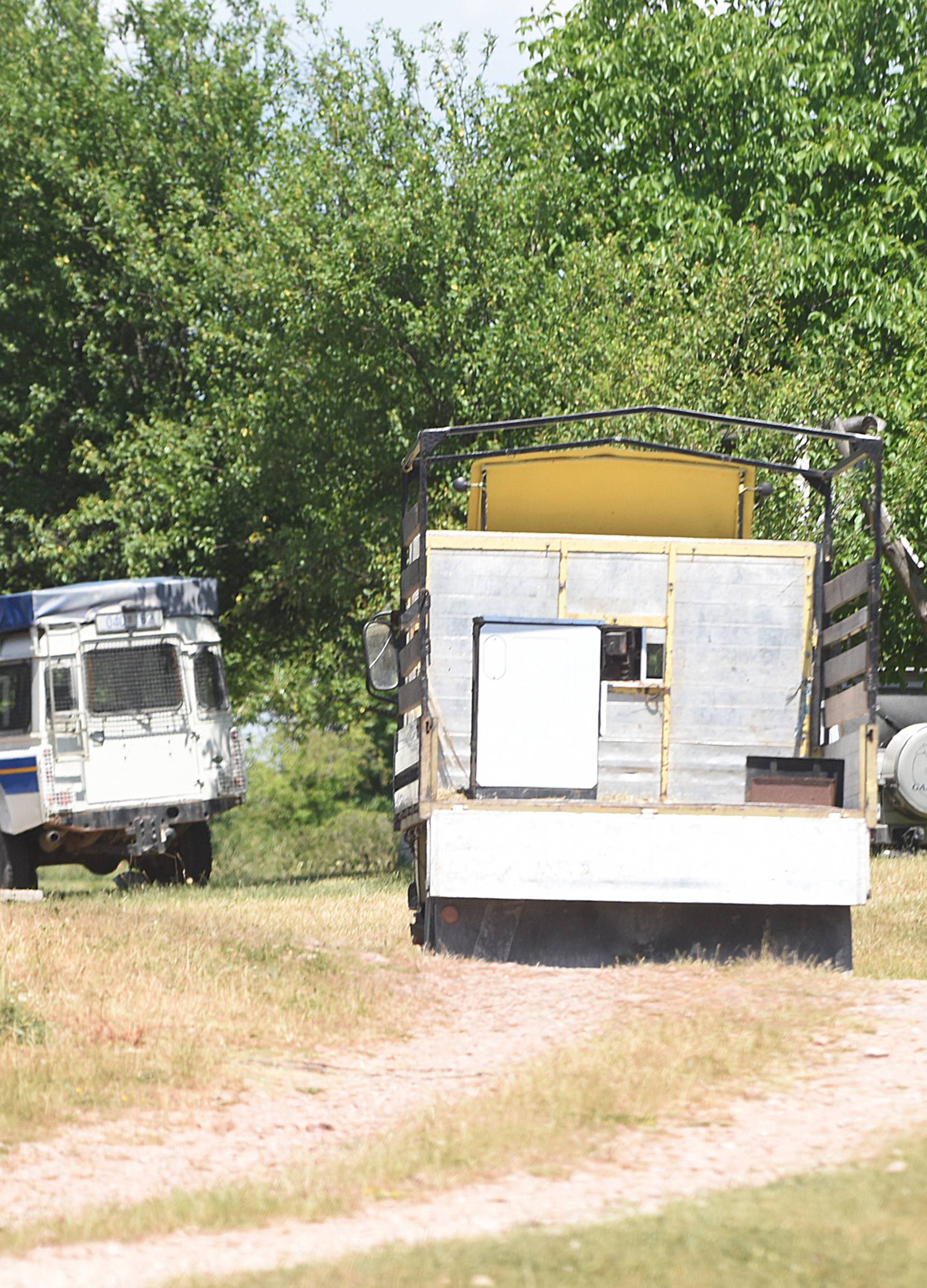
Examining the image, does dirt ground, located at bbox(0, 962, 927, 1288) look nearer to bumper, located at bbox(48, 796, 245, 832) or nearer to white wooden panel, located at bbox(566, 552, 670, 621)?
white wooden panel, located at bbox(566, 552, 670, 621)

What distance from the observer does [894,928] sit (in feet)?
43.1

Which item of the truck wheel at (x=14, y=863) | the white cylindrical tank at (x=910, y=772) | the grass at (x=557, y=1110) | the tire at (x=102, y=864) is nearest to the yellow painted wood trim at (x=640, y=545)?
the grass at (x=557, y=1110)

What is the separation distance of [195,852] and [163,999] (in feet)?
34.8

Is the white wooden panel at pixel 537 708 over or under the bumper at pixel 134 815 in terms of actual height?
over

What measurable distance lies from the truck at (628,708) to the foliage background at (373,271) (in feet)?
21.5

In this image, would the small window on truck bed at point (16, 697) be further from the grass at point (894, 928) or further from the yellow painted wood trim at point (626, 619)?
the grass at point (894, 928)

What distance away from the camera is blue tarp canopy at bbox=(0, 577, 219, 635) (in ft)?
59.8

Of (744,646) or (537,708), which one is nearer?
(537,708)

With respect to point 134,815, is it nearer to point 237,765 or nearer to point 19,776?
point 19,776

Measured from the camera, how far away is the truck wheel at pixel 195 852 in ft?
65.9

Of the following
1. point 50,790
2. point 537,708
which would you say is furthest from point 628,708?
point 50,790

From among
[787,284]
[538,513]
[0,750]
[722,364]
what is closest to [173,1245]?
[538,513]

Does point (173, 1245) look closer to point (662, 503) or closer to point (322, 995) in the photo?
point (322, 995)

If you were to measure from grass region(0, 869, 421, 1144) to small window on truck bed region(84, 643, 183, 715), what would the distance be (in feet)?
16.9
